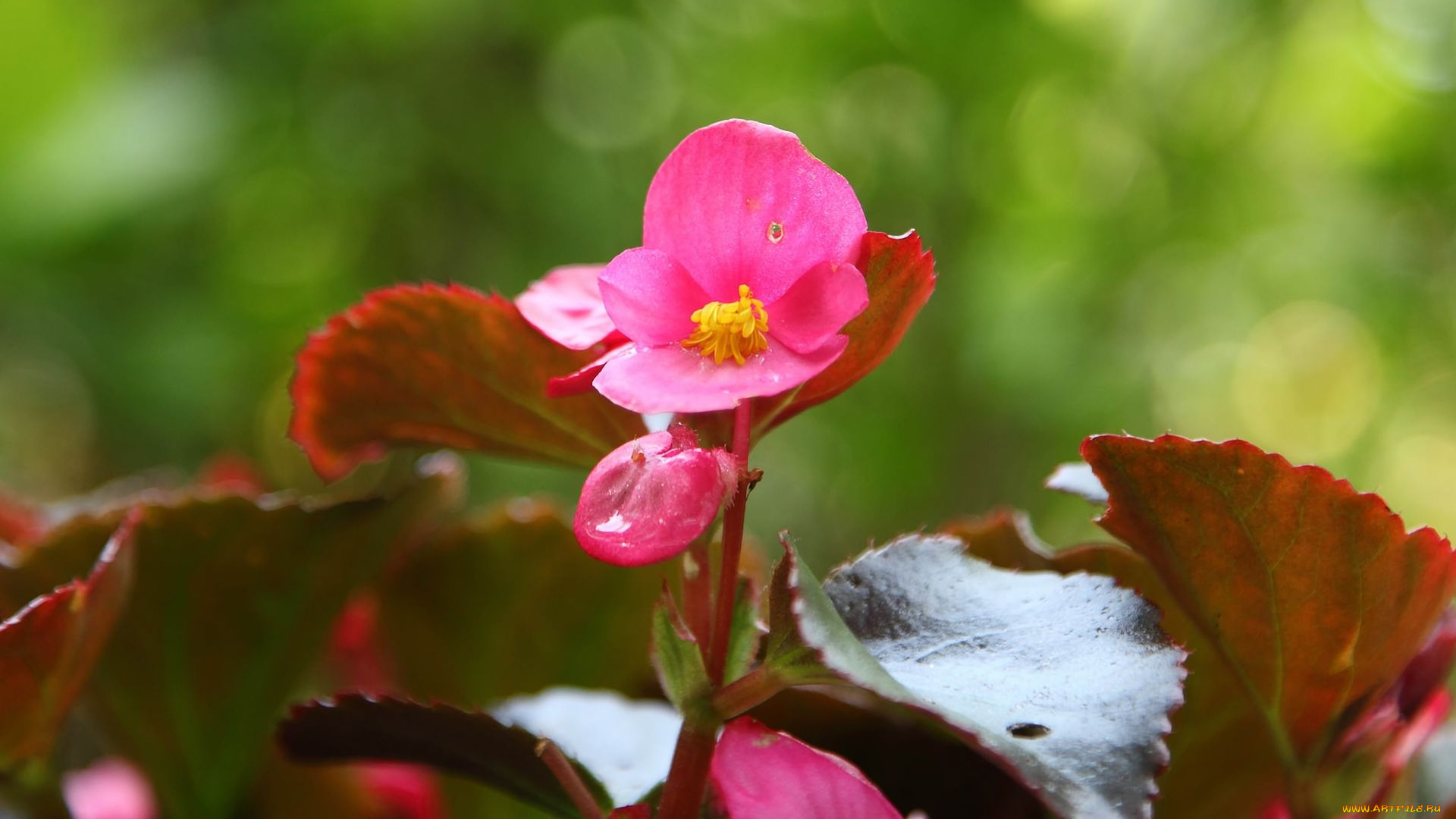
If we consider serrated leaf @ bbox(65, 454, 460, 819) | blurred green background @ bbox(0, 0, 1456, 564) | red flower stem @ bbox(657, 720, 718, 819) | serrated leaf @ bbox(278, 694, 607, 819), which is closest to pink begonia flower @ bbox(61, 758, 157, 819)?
serrated leaf @ bbox(65, 454, 460, 819)

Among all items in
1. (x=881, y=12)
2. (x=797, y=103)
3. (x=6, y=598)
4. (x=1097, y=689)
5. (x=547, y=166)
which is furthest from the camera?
(x=547, y=166)

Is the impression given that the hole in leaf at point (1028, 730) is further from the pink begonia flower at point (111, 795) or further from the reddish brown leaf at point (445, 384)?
the pink begonia flower at point (111, 795)

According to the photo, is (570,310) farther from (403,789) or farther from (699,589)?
(403,789)

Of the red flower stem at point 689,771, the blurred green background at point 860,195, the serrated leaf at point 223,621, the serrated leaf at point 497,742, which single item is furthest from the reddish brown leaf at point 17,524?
the blurred green background at point 860,195

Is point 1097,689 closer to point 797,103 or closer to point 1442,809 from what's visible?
point 1442,809

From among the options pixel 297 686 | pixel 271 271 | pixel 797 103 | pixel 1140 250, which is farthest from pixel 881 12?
pixel 297 686

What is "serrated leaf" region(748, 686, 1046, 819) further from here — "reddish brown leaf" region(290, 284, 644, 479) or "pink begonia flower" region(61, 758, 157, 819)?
"pink begonia flower" region(61, 758, 157, 819)

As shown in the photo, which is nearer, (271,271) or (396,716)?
(396,716)

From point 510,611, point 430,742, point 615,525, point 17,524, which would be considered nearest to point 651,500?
point 615,525
